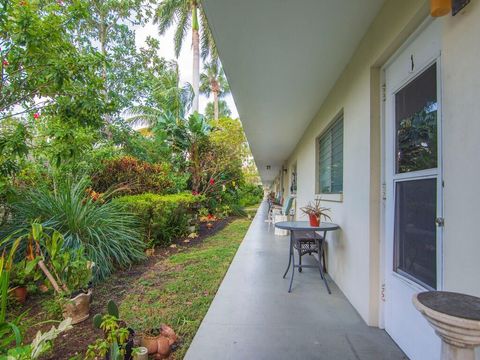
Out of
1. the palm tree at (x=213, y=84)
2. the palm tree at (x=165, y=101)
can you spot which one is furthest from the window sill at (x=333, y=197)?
the palm tree at (x=213, y=84)

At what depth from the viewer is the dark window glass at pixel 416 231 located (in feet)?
5.95

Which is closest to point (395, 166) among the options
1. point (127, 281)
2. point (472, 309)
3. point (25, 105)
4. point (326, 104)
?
point (472, 309)

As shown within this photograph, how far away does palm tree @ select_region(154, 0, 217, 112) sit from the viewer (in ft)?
43.6

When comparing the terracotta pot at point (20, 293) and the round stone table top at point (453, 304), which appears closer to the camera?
the round stone table top at point (453, 304)

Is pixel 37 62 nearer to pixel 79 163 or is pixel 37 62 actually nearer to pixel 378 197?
pixel 79 163

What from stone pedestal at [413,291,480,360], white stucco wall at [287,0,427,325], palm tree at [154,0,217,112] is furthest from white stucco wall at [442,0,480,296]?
palm tree at [154,0,217,112]

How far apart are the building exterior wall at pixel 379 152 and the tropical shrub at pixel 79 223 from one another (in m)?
3.29

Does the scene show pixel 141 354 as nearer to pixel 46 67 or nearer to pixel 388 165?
pixel 388 165

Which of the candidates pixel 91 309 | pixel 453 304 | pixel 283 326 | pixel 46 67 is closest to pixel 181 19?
pixel 46 67

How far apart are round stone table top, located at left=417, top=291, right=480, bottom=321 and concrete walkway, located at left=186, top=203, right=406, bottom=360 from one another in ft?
4.37

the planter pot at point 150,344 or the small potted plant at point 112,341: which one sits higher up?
the small potted plant at point 112,341

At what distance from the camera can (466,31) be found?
1.41 m

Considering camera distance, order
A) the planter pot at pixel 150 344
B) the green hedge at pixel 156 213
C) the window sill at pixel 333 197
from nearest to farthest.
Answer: the planter pot at pixel 150 344
the window sill at pixel 333 197
the green hedge at pixel 156 213

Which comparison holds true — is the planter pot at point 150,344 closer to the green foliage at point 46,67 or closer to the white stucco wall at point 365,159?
the white stucco wall at point 365,159
